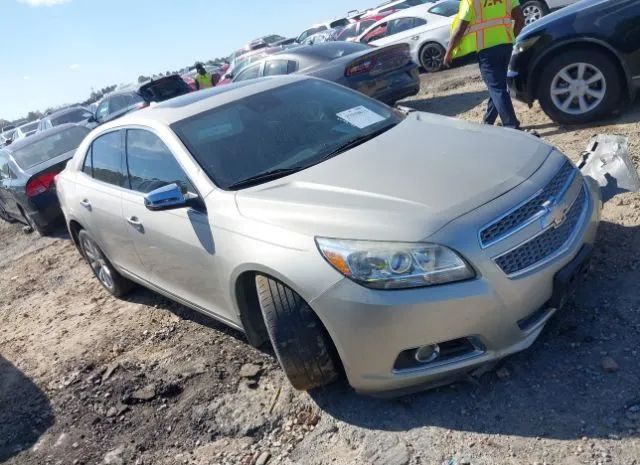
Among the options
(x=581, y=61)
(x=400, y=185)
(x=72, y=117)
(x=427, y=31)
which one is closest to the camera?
(x=400, y=185)

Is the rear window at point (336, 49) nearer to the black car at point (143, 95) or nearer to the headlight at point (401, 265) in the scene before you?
the black car at point (143, 95)

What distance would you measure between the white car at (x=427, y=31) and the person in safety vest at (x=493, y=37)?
6.38 metres

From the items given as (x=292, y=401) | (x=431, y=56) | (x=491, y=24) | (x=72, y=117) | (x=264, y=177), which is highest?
(x=72, y=117)

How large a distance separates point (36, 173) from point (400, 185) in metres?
6.76

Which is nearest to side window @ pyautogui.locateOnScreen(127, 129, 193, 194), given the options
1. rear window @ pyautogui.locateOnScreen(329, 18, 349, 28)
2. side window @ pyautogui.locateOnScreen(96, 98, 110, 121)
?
side window @ pyautogui.locateOnScreen(96, 98, 110, 121)

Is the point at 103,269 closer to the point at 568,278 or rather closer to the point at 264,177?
the point at 264,177

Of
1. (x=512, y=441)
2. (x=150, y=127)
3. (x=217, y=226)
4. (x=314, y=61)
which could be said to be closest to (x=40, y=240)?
(x=314, y=61)

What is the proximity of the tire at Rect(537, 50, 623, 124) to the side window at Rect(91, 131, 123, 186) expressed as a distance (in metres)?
4.18

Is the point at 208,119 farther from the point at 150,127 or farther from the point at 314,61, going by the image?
the point at 314,61

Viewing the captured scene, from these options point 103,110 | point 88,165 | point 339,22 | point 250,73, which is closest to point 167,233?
point 88,165

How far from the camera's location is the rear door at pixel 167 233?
3.24 metres

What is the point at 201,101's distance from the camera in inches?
155

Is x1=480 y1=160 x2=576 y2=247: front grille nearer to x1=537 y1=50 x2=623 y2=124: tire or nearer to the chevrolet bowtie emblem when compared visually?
the chevrolet bowtie emblem

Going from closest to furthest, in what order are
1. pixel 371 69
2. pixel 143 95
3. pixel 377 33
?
1. pixel 371 69
2. pixel 143 95
3. pixel 377 33
